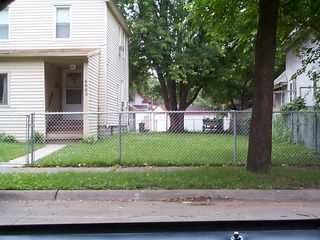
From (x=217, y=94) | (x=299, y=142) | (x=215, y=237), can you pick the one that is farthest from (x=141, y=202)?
(x=217, y=94)

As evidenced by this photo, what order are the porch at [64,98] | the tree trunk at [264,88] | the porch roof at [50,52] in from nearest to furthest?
the tree trunk at [264,88] < the porch at [64,98] < the porch roof at [50,52]

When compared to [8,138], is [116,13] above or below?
above

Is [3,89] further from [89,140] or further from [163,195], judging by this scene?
[163,195]

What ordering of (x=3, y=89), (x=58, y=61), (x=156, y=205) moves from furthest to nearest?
(x=3, y=89)
(x=58, y=61)
(x=156, y=205)

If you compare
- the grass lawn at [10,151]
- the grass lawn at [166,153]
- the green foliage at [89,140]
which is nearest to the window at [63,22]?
the green foliage at [89,140]

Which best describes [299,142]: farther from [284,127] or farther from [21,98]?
[21,98]

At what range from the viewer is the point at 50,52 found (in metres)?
21.2

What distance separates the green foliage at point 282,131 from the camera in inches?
834

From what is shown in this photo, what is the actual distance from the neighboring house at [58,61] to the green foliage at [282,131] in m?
7.35

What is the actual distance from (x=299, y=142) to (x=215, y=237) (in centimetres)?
1848

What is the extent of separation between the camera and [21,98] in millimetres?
A: 21828

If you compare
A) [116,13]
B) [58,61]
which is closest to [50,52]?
[58,61]

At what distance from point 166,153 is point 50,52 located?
8.31 meters

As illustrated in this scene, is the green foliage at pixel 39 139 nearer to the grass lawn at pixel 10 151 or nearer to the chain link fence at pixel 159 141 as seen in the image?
the chain link fence at pixel 159 141
